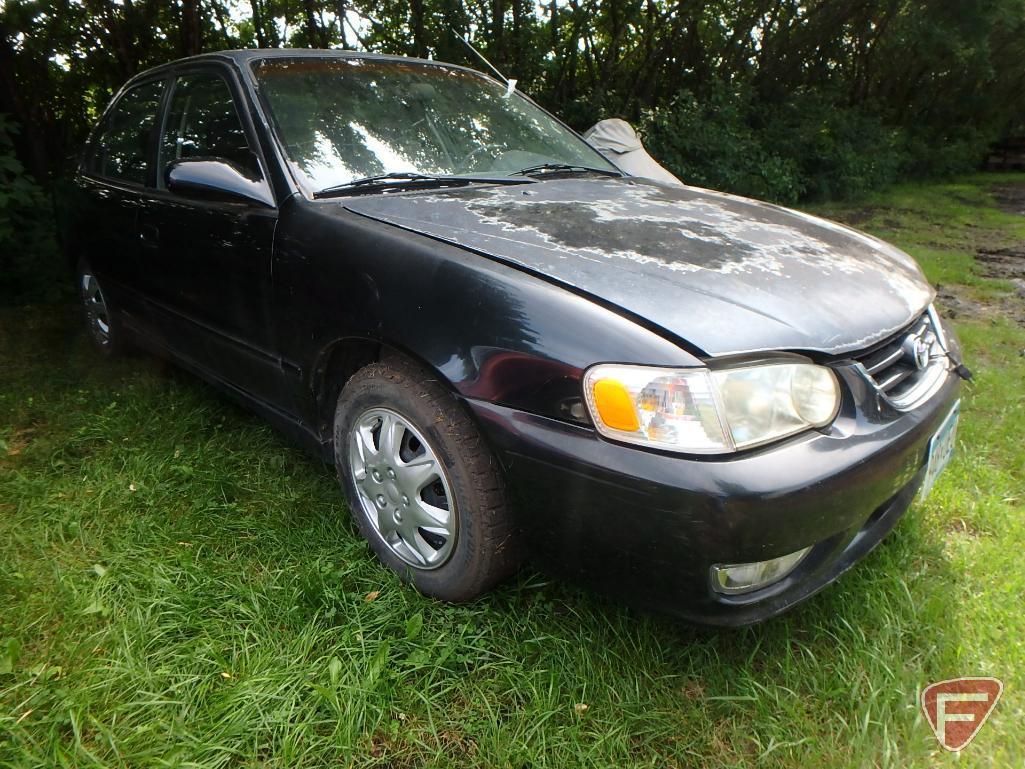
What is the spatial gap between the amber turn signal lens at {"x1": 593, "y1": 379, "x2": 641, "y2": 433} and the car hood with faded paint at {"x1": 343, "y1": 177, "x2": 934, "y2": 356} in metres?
0.16

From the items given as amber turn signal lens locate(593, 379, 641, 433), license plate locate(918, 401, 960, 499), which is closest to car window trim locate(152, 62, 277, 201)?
amber turn signal lens locate(593, 379, 641, 433)

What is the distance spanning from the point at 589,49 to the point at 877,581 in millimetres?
11155

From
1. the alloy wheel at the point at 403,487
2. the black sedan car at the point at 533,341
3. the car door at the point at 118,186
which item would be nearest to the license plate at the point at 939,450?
the black sedan car at the point at 533,341

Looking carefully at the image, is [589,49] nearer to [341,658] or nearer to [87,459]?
[87,459]

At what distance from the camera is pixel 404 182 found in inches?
88.9

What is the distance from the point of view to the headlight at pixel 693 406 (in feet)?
4.66

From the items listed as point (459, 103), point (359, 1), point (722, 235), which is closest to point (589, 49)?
point (359, 1)

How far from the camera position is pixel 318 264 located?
1985 mm

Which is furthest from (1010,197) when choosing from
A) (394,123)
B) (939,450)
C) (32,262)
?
(32,262)

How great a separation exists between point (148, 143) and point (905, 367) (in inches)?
117

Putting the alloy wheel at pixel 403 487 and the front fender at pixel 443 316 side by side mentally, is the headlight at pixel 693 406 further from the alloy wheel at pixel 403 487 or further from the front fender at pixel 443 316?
the alloy wheel at pixel 403 487

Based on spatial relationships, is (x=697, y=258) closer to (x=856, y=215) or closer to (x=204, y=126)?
(x=204, y=126)

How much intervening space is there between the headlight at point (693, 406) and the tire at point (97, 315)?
286 cm

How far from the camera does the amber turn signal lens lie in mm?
1444
